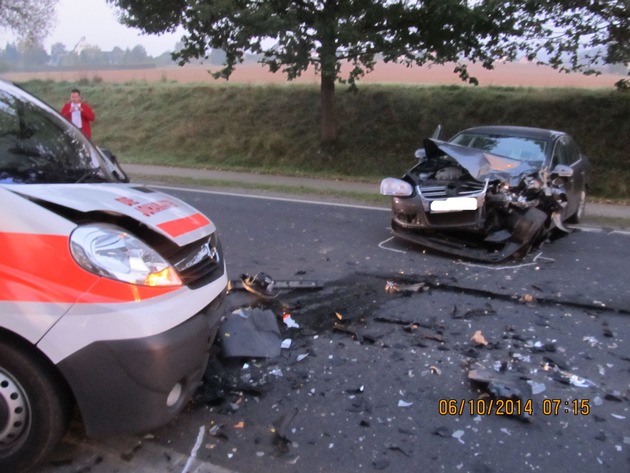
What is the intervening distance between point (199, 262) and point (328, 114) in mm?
14503

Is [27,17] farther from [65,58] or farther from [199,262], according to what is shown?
[199,262]

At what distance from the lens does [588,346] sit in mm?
4641

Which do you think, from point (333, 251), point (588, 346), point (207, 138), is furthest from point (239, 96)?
point (588, 346)

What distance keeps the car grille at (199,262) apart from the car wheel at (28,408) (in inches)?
31.6

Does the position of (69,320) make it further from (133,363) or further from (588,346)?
(588,346)

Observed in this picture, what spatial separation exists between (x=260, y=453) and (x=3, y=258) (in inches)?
64.6

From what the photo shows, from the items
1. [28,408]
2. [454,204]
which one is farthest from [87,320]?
[454,204]

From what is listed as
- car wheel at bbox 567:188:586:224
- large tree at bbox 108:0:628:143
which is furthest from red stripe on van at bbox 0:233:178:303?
large tree at bbox 108:0:628:143

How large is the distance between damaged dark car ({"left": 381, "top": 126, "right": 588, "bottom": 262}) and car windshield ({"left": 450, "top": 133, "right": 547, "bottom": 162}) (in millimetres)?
308

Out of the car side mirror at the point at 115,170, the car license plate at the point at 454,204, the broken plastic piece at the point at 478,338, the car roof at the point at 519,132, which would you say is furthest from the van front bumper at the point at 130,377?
the car roof at the point at 519,132

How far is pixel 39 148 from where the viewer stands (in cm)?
381

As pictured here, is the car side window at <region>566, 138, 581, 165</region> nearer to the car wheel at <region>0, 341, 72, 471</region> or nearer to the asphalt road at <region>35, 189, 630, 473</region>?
the asphalt road at <region>35, 189, 630, 473</region>

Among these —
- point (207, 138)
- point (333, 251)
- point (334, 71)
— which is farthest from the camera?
point (207, 138)
